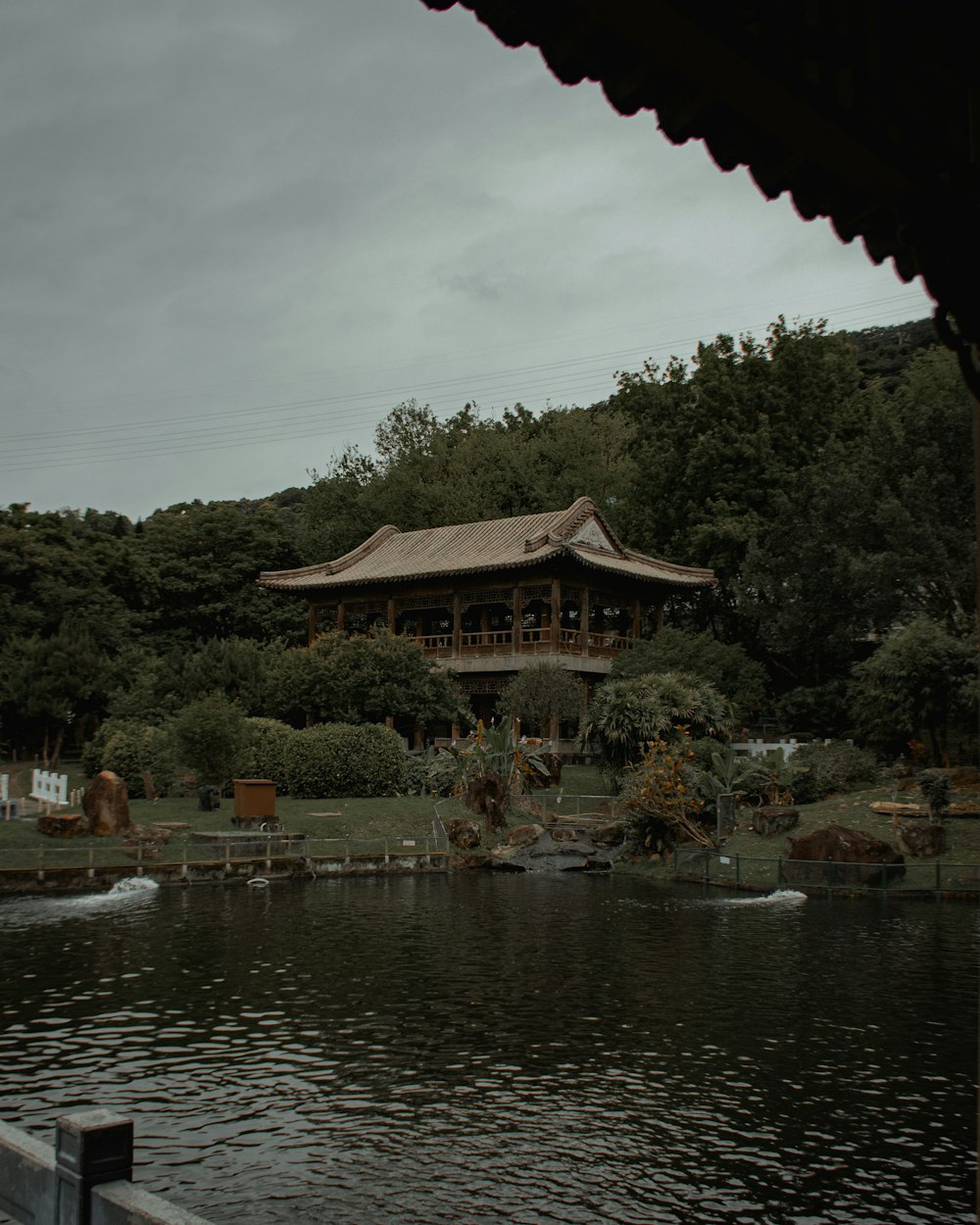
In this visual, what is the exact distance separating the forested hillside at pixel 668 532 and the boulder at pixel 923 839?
222 inches

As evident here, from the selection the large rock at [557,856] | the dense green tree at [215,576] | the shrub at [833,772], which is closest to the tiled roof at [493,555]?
the dense green tree at [215,576]

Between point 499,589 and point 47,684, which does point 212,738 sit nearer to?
point 47,684

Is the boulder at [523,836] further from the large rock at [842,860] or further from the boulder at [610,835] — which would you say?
the large rock at [842,860]

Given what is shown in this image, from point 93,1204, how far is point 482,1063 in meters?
7.15

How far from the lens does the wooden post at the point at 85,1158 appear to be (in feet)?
16.0

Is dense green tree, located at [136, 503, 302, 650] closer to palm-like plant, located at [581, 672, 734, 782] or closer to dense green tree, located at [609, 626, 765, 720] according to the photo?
dense green tree, located at [609, 626, 765, 720]

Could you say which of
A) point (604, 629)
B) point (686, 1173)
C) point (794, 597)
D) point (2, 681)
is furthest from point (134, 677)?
point (686, 1173)

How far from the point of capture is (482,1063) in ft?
38.0

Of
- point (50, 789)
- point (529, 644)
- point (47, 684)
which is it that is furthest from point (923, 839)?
point (47, 684)

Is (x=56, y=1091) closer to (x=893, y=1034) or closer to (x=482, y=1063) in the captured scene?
(x=482, y=1063)

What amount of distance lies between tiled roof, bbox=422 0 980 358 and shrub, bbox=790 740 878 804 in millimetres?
26071

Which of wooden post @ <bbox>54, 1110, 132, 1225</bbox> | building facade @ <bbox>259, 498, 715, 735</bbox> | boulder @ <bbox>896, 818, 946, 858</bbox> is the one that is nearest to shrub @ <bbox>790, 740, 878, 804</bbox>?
boulder @ <bbox>896, 818, 946, 858</bbox>

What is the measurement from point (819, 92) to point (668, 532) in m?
48.3

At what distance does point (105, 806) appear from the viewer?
25.3 m
